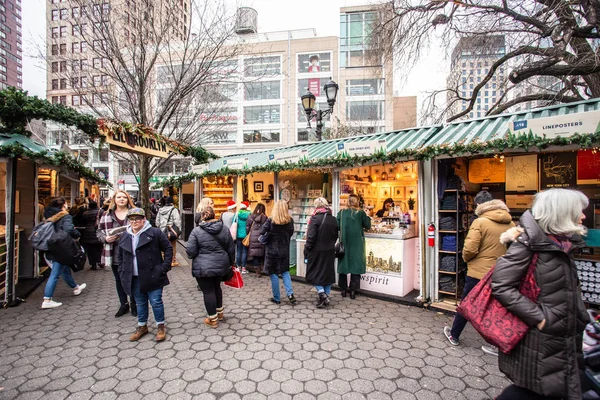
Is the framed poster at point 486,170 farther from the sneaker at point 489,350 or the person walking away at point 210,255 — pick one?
the person walking away at point 210,255

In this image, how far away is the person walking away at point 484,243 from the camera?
12.8 ft

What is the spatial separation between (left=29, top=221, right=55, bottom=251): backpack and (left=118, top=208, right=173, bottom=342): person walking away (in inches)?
84.6

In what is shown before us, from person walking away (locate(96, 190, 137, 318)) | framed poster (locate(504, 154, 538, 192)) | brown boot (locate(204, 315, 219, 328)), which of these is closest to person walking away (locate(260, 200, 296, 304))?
brown boot (locate(204, 315, 219, 328))

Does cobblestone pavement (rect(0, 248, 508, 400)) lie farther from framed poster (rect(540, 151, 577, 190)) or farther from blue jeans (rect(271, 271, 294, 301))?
framed poster (rect(540, 151, 577, 190))

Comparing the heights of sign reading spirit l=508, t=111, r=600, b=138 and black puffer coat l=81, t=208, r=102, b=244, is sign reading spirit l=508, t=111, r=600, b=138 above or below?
above

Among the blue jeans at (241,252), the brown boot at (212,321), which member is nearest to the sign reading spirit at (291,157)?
the blue jeans at (241,252)

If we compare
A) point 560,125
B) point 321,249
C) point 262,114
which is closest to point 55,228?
point 321,249

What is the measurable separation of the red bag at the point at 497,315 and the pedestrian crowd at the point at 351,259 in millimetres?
28

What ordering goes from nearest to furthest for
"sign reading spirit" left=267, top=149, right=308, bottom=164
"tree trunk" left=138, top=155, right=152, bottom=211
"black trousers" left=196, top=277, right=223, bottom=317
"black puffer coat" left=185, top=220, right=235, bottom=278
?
1. "black puffer coat" left=185, top=220, right=235, bottom=278
2. "black trousers" left=196, top=277, right=223, bottom=317
3. "sign reading spirit" left=267, top=149, right=308, bottom=164
4. "tree trunk" left=138, top=155, right=152, bottom=211

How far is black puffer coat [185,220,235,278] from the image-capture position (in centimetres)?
422

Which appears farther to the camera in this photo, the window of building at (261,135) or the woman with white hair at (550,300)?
the window of building at (261,135)

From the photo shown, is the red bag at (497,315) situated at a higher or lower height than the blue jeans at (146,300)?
higher

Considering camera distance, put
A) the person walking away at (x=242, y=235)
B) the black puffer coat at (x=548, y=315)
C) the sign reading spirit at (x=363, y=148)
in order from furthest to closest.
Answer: the person walking away at (x=242, y=235) → the sign reading spirit at (x=363, y=148) → the black puffer coat at (x=548, y=315)

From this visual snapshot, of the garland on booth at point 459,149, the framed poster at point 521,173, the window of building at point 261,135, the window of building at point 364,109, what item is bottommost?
the framed poster at point 521,173
